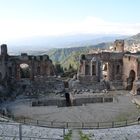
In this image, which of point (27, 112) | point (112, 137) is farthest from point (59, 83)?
point (112, 137)

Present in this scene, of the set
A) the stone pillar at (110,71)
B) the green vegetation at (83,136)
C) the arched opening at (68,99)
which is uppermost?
the stone pillar at (110,71)

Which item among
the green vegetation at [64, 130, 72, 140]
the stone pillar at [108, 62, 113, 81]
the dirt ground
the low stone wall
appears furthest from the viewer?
the stone pillar at [108, 62, 113, 81]

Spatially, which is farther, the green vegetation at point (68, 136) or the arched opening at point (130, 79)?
the arched opening at point (130, 79)

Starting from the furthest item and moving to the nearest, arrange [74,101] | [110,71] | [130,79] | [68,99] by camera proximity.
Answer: [110,71] → [130,79] → [68,99] → [74,101]

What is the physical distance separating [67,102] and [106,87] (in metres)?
8.21

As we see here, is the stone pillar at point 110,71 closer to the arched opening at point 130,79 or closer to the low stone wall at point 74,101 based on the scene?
the arched opening at point 130,79

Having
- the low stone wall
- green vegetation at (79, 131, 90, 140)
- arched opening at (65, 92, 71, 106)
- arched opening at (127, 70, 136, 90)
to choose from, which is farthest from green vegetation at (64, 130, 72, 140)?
arched opening at (127, 70, 136, 90)

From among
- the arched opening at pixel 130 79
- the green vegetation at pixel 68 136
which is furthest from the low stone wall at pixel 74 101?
the green vegetation at pixel 68 136

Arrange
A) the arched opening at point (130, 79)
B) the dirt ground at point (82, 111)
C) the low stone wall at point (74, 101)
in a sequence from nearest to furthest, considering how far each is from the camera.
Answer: the dirt ground at point (82, 111) < the low stone wall at point (74, 101) < the arched opening at point (130, 79)

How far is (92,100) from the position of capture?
44312mm

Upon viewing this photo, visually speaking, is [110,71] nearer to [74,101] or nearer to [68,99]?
[68,99]

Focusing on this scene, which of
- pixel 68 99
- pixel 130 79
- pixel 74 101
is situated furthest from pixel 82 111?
pixel 130 79

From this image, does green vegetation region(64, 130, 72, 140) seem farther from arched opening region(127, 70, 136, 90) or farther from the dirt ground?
arched opening region(127, 70, 136, 90)

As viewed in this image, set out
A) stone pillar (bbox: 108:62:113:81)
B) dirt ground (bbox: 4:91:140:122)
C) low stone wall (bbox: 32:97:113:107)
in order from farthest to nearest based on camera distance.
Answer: stone pillar (bbox: 108:62:113:81) < low stone wall (bbox: 32:97:113:107) < dirt ground (bbox: 4:91:140:122)
